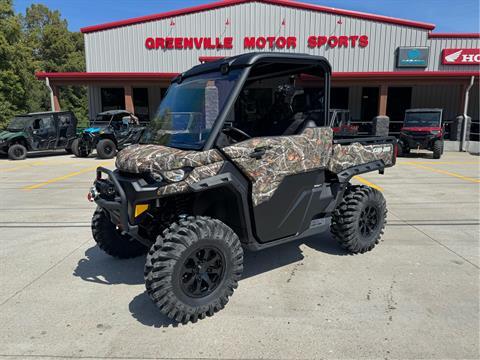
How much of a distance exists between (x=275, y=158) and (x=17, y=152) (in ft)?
46.7

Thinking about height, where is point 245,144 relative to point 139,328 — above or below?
above

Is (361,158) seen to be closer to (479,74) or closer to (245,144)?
(245,144)

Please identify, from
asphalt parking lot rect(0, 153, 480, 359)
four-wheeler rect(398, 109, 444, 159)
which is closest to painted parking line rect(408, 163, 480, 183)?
four-wheeler rect(398, 109, 444, 159)

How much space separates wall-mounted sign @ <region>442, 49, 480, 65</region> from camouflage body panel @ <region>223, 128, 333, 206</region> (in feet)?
64.8

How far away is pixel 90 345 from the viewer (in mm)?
2623

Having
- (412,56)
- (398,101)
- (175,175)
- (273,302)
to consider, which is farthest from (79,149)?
(398,101)

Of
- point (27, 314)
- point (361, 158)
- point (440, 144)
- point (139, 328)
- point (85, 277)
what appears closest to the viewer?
point (139, 328)

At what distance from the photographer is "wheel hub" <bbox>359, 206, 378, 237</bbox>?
4316 millimetres

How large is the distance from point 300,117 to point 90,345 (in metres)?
2.90

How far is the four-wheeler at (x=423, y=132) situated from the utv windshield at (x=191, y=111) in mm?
13806

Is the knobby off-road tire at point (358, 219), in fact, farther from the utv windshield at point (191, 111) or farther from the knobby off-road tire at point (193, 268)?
the utv windshield at point (191, 111)

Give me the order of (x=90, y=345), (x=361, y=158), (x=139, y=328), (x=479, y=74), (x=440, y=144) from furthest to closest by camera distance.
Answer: (x=479, y=74)
(x=440, y=144)
(x=361, y=158)
(x=139, y=328)
(x=90, y=345)

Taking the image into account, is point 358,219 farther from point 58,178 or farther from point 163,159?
point 58,178

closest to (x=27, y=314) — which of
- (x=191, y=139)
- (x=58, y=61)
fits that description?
(x=191, y=139)
